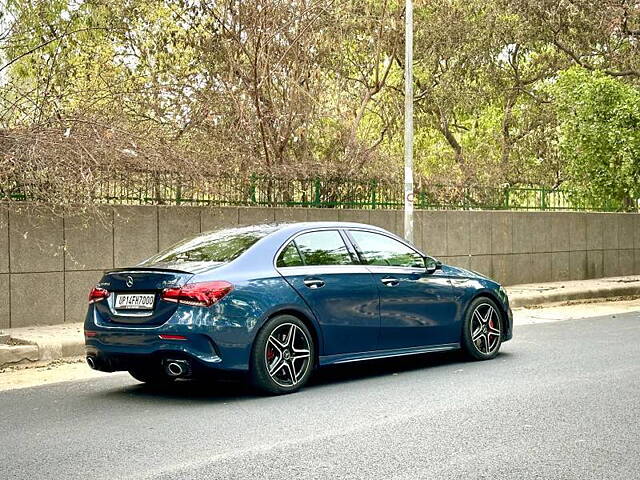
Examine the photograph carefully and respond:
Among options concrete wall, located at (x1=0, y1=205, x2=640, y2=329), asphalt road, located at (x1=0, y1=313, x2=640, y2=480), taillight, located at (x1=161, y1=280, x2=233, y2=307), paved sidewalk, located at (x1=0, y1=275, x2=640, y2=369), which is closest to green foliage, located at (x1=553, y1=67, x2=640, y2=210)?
concrete wall, located at (x1=0, y1=205, x2=640, y2=329)

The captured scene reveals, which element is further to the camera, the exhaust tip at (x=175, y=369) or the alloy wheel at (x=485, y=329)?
the alloy wheel at (x=485, y=329)

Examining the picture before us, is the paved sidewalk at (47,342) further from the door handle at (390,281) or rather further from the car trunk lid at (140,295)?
the door handle at (390,281)

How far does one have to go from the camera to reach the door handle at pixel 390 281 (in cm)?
912

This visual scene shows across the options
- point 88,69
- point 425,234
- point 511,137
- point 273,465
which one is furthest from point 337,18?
point 511,137

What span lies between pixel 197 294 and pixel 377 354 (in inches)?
83.0

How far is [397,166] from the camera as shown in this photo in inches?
750

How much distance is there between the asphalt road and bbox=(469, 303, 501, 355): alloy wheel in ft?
0.99

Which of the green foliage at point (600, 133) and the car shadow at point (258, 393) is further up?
the green foliage at point (600, 133)

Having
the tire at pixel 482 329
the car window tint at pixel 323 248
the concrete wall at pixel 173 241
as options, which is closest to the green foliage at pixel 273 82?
the concrete wall at pixel 173 241

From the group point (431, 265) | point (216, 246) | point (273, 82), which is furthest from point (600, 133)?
point (216, 246)

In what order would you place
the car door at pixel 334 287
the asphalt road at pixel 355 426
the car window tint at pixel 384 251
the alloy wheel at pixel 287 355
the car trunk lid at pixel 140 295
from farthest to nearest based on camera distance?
the car window tint at pixel 384 251, the car door at pixel 334 287, the alloy wheel at pixel 287 355, the car trunk lid at pixel 140 295, the asphalt road at pixel 355 426

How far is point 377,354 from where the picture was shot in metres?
9.03

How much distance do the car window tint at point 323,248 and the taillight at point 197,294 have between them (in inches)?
44.2

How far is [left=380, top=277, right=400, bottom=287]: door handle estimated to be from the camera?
9.12 metres
